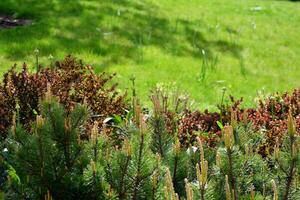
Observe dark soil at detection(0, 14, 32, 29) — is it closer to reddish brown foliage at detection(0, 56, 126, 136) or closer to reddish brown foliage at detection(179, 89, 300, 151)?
reddish brown foliage at detection(0, 56, 126, 136)

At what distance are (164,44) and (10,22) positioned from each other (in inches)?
125

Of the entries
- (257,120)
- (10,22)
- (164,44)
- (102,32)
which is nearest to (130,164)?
(257,120)

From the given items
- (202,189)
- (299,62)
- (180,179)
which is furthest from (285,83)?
(202,189)

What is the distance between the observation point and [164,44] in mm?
11352

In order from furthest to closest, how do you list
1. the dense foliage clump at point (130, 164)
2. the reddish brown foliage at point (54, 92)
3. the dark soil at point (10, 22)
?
the dark soil at point (10, 22), the reddish brown foliage at point (54, 92), the dense foliage clump at point (130, 164)

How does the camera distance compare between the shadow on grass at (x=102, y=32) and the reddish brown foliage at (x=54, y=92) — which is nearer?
the reddish brown foliage at (x=54, y=92)

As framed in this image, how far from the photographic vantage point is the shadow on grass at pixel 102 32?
33.6 feet

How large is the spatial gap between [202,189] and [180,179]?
2.44ft

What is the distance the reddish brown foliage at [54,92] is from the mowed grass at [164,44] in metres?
2.24

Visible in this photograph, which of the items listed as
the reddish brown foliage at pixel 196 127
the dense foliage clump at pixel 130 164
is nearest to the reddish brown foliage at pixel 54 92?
the reddish brown foliage at pixel 196 127

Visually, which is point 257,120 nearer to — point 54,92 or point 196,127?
point 196,127

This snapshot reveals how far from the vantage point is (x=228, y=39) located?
41.1 feet

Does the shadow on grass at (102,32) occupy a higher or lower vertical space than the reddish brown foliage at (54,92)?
lower

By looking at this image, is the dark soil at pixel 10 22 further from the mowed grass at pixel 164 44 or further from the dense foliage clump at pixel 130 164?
the dense foliage clump at pixel 130 164
